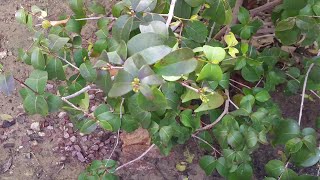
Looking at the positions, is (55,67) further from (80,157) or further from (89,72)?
(80,157)

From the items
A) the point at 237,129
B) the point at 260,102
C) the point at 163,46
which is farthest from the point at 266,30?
the point at 163,46

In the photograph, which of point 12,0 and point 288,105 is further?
point 12,0

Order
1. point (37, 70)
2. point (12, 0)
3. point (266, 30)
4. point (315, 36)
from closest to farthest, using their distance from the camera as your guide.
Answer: point (37, 70), point (315, 36), point (266, 30), point (12, 0)

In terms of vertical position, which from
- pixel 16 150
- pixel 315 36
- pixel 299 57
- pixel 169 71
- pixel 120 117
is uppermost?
pixel 169 71

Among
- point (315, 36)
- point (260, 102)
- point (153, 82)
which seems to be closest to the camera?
point (153, 82)

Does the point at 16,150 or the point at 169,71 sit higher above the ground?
the point at 169,71

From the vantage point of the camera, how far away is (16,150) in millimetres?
2281

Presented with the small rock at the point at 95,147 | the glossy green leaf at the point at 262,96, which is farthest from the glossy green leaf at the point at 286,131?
the small rock at the point at 95,147

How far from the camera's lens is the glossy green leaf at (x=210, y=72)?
1.18 meters

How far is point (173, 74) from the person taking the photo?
39.6 inches

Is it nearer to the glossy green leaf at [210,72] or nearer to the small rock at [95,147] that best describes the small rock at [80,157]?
the small rock at [95,147]

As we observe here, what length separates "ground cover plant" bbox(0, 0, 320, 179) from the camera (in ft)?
3.41

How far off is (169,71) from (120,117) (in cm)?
59

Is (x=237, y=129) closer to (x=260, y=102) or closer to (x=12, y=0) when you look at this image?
(x=260, y=102)
